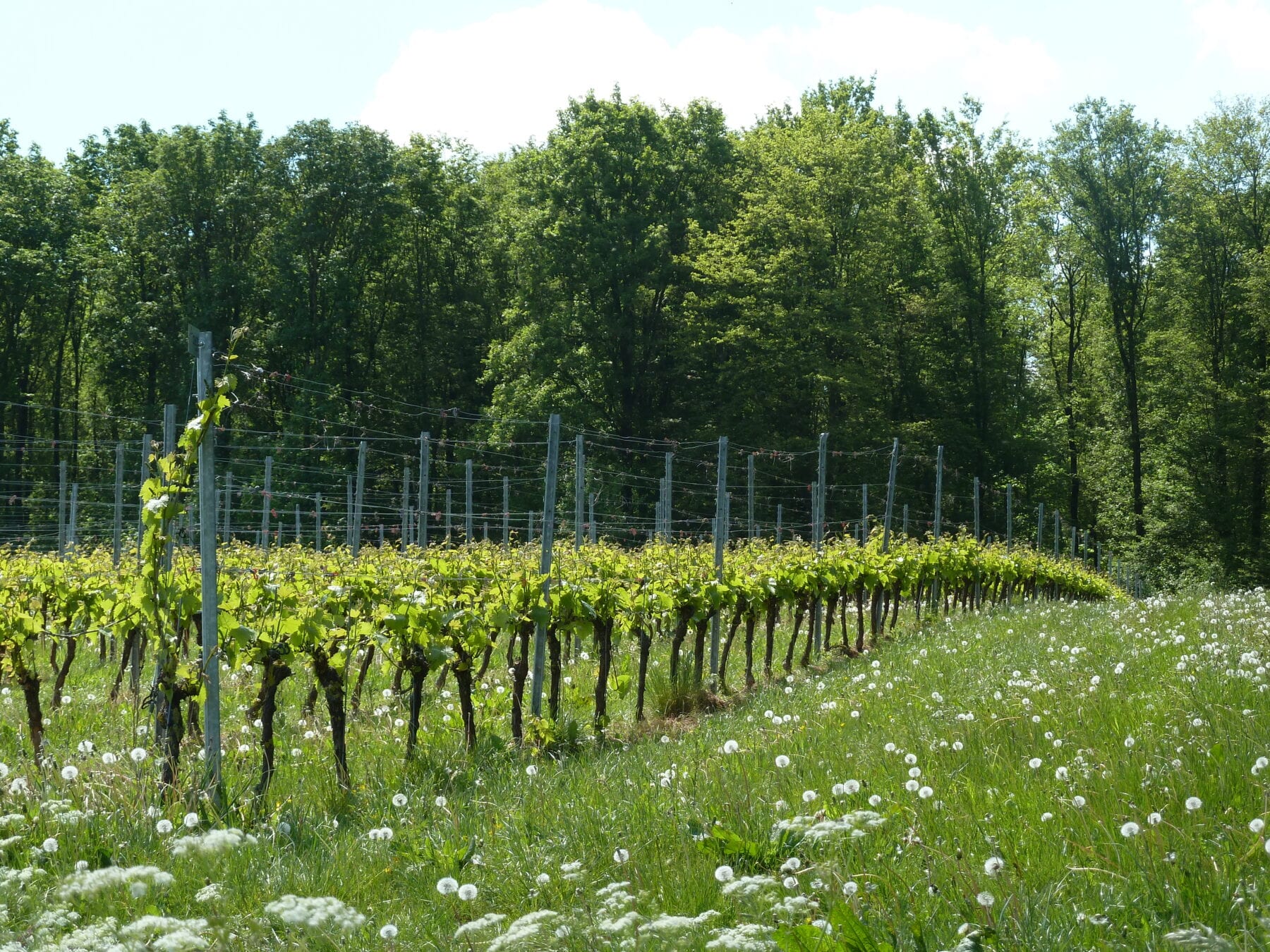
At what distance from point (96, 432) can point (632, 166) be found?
87.7 ft

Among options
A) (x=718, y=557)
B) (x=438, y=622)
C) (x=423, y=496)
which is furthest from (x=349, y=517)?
(x=438, y=622)

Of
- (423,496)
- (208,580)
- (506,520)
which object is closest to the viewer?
(208,580)

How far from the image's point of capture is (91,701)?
1048cm

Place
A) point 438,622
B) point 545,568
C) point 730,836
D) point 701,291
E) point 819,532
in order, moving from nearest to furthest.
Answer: point 730,836 → point 438,622 → point 545,568 → point 819,532 → point 701,291

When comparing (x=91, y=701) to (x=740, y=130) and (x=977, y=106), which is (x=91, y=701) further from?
(x=977, y=106)

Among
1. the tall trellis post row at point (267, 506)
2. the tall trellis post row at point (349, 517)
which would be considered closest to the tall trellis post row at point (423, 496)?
the tall trellis post row at point (349, 517)

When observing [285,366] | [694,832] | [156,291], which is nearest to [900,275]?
[285,366]

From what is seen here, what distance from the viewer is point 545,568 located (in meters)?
9.89

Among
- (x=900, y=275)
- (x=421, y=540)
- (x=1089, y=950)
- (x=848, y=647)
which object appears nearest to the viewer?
(x=1089, y=950)

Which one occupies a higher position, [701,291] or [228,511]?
[701,291]

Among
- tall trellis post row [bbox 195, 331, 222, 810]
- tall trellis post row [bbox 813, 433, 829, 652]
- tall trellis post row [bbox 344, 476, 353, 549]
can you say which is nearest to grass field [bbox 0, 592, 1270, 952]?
tall trellis post row [bbox 195, 331, 222, 810]

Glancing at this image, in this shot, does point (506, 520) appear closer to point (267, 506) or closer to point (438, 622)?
point (267, 506)

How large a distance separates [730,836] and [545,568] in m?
5.79

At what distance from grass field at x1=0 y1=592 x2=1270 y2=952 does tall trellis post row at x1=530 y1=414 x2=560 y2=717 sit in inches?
49.3
